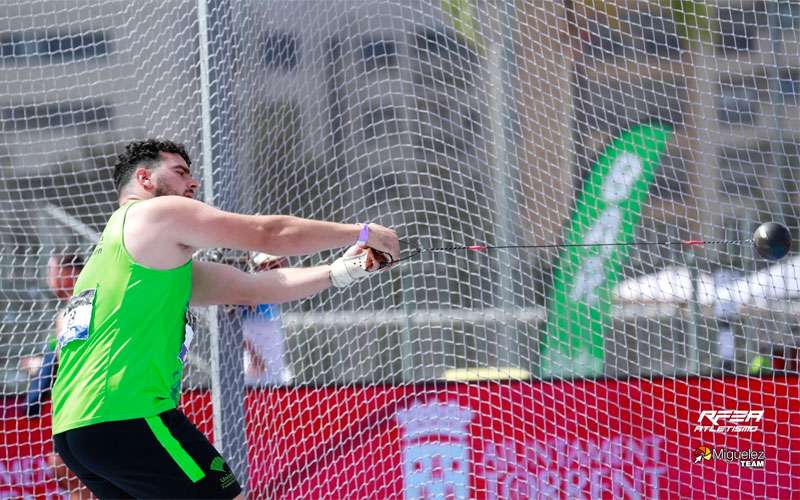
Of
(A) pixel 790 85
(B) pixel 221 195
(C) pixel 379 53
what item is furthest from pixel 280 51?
(A) pixel 790 85

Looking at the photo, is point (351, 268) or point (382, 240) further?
point (351, 268)

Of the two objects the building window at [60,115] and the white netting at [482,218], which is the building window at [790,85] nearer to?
the white netting at [482,218]

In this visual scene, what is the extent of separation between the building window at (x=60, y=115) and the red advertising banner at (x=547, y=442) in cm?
205

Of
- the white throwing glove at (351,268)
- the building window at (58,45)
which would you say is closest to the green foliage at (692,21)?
the white throwing glove at (351,268)

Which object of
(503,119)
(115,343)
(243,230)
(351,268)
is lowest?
(115,343)

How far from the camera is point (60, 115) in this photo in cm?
512

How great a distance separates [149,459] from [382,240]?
1017 millimetres

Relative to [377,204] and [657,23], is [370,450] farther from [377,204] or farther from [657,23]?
[657,23]

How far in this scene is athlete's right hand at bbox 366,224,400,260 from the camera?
3.08 meters

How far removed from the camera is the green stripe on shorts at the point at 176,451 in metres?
2.73

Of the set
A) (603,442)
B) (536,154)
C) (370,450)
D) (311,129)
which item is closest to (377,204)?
(311,129)

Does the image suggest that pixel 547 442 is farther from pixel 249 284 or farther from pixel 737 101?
pixel 737 101

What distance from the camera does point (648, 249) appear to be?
16.2 ft

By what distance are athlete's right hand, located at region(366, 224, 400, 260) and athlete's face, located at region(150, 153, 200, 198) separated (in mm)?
665
